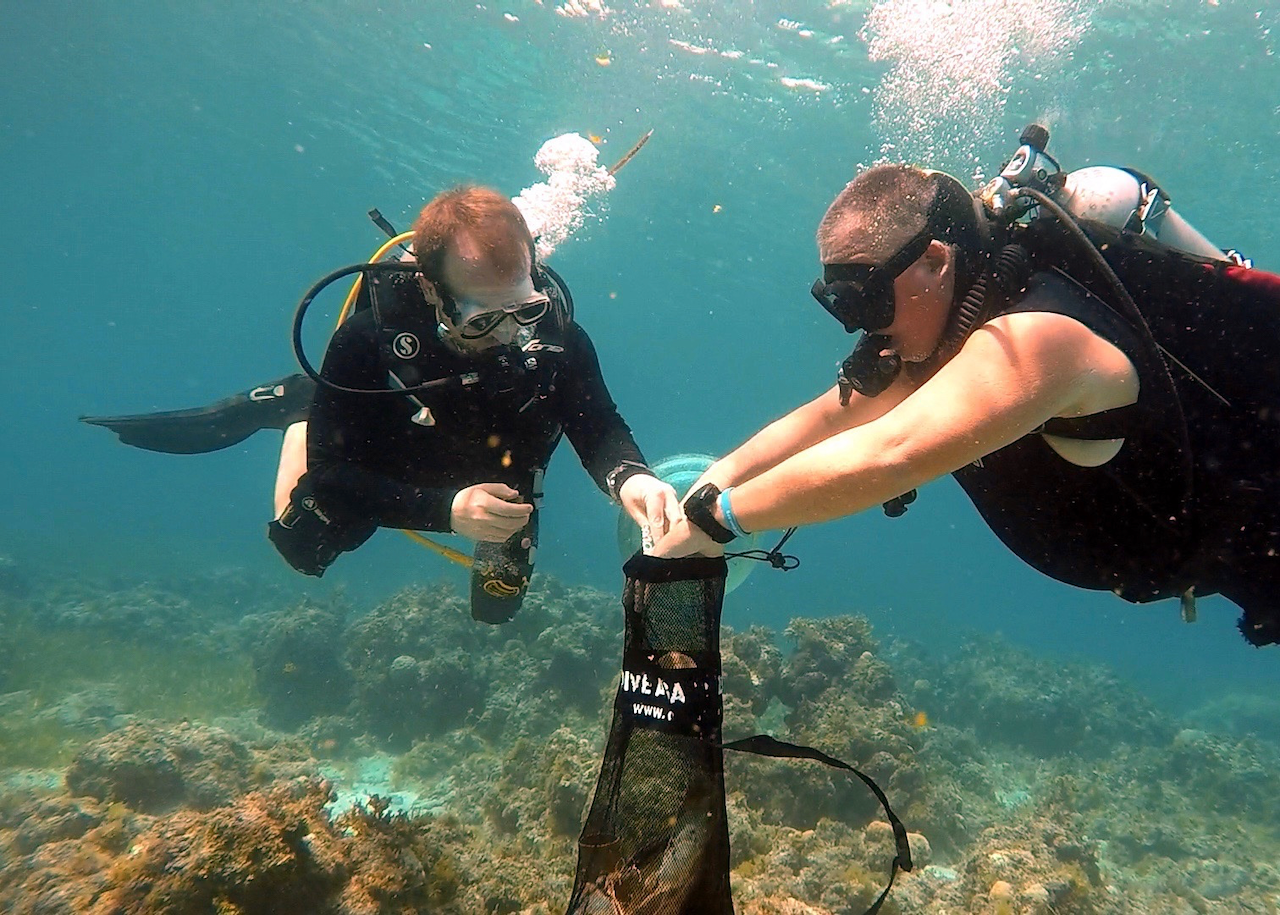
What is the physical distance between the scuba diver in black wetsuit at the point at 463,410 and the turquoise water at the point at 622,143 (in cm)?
1784

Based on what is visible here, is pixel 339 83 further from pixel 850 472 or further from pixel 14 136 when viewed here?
pixel 850 472

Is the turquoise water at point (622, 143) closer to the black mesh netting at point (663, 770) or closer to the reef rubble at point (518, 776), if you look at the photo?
the reef rubble at point (518, 776)

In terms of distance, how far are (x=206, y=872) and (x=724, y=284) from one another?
43258 millimetres

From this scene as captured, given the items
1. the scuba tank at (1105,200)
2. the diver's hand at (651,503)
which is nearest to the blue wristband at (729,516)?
the diver's hand at (651,503)

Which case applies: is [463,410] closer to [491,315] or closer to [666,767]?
[491,315]

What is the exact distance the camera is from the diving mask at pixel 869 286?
2.42m

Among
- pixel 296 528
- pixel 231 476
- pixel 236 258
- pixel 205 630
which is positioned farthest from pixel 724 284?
pixel 231 476

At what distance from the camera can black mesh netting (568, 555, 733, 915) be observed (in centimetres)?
196

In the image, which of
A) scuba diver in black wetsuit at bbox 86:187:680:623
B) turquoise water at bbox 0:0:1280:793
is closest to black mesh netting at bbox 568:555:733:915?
scuba diver in black wetsuit at bbox 86:187:680:623

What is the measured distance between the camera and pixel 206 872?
9.53ft

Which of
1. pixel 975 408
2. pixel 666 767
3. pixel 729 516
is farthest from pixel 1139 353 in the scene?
pixel 666 767

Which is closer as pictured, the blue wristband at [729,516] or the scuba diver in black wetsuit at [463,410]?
the blue wristband at [729,516]

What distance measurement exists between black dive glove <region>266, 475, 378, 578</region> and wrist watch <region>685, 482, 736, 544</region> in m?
2.29

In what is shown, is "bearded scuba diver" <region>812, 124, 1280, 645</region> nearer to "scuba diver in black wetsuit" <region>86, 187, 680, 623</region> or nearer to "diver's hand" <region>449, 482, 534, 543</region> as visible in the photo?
"scuba diver in black wetsuit" <region>86, 187, 680, 623</region>
